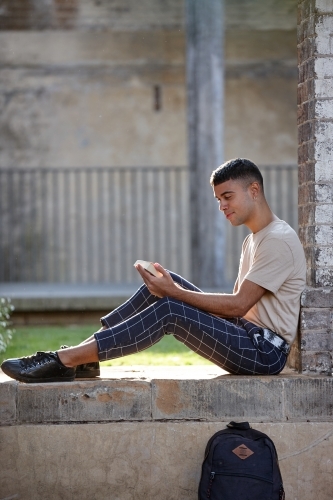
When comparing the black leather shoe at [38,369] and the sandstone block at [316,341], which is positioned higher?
the sandstone block at [316,341]

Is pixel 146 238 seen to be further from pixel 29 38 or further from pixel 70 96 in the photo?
pixel 29 38

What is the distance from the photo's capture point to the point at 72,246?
14.3 m

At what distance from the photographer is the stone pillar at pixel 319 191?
4.73 meters

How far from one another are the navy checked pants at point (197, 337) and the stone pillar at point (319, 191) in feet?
0.69

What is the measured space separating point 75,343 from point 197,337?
14.1ft

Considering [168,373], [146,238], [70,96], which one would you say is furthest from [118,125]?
A: [168,373]

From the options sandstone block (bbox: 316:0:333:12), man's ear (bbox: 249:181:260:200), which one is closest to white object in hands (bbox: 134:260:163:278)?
man's ear (bbox: 249:181:260:200)

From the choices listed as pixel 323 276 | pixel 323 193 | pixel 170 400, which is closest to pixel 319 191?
A: pixel 323 193

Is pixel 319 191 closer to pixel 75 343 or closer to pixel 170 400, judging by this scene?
pixel 170 400

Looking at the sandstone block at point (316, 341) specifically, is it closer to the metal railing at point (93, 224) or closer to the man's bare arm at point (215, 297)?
the man's bare arm at point (215, 297)

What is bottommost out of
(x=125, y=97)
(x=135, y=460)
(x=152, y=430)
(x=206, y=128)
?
(x=135, y=460)

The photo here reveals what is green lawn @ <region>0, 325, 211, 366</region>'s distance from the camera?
7261 mm

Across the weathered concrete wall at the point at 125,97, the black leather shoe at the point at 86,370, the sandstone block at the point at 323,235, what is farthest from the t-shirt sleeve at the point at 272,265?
the weathered concrete wall at the point at 125,97

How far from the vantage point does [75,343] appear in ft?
28.4
